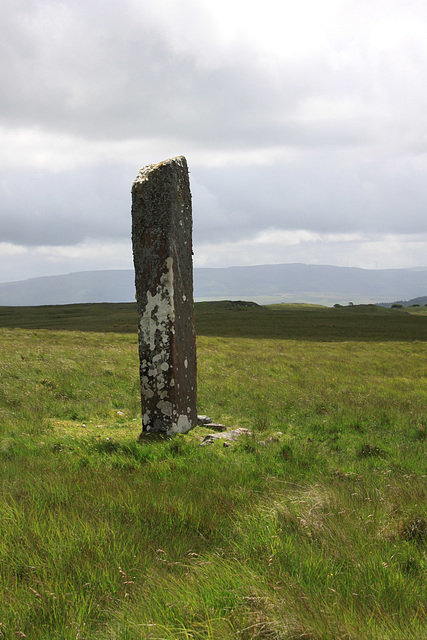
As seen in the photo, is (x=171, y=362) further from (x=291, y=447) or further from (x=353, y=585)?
(x=353, y=585)

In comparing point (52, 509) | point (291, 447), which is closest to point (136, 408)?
point (291, 447)

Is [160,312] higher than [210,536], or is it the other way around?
[160,312]

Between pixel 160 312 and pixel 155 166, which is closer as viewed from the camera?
pixel 160 312

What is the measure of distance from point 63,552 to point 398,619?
8.59 feet

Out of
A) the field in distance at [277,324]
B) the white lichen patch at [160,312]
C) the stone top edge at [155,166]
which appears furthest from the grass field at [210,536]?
the field in distance at [277,324]

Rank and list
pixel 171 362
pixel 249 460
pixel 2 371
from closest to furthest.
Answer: pixel 249 460, pixel 171 362, pixel 2 371

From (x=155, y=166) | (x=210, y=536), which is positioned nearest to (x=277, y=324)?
(x=155, y=166)

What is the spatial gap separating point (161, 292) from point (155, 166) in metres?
2.99

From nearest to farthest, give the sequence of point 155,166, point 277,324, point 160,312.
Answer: point 160,312 < point 155,166 < point 277,324

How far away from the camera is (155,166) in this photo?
9.61 m

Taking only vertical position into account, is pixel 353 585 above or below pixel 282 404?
above

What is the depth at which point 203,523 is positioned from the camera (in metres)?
4.24

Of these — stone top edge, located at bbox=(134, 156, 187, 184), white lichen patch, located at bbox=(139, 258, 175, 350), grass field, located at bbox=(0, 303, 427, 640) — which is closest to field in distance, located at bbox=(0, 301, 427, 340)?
stone top edge, located at bbox=(134, 156, 187, 184)

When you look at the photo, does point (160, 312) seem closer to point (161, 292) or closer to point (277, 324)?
point (161, 292)
